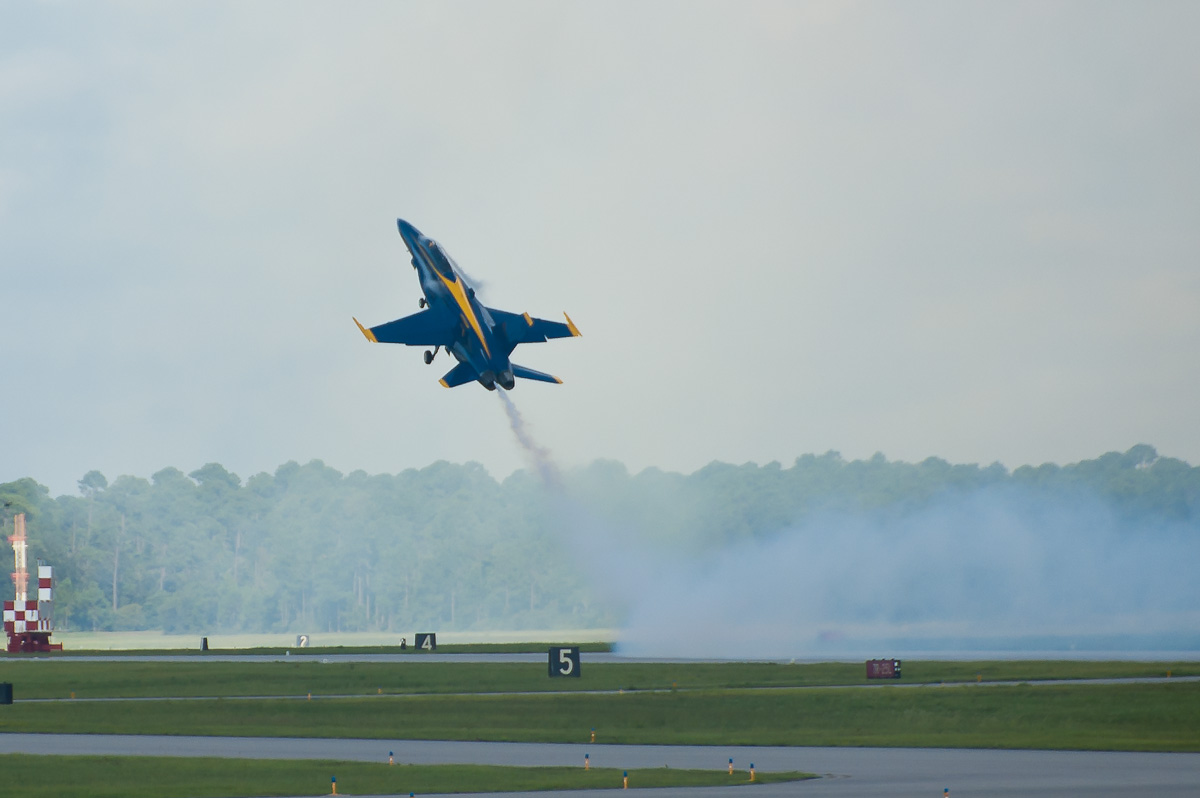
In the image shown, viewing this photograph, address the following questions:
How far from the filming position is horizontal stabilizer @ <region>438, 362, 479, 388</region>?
266 feet

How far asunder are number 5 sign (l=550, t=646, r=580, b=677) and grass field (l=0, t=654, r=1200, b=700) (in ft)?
Result: 2.32

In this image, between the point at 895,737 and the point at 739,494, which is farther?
the point at 739,494

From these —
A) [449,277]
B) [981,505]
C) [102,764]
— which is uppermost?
[449,277]

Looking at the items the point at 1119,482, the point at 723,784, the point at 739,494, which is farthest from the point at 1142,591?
the point at 723,784

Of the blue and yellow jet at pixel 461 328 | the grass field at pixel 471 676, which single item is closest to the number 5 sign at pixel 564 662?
the grass field at pixel 471 676

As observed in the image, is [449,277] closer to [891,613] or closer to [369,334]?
[369,334]

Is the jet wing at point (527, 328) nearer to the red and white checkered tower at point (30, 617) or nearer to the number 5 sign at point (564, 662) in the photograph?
the number 5 sign at point (564, 662)

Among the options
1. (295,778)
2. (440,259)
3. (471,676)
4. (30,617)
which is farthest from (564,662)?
(30,617)

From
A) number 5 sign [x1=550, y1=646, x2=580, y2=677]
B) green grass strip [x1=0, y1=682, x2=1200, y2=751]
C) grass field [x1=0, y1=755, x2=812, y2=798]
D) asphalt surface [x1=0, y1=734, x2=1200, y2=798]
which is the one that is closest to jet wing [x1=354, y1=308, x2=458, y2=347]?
→ number 5 sign [x1=550, y1=646, x2=580, y2=677]

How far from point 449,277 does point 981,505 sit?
5900 centimetres

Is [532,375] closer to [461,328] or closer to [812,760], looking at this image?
[461,328]

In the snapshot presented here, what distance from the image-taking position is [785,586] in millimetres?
112250

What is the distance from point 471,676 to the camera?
263 feet

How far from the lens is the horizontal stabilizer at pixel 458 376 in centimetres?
8119
